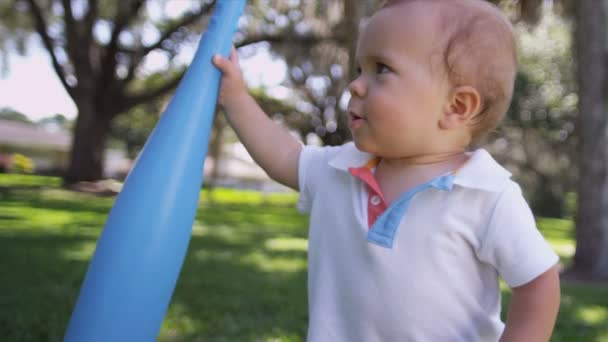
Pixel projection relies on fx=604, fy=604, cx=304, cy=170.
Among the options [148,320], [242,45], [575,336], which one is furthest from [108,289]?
[242,45]

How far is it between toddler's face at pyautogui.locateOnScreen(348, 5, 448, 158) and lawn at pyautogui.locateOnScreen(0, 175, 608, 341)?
1.44 meters

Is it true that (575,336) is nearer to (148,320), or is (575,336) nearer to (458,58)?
(458,58)

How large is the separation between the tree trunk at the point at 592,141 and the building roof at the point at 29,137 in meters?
30.9

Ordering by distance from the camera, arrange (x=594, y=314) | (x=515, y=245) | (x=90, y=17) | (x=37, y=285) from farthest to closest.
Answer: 1. (x=90, y=17)
2. (x=594, y=314)
3. (x=37, y=285)
4. (x=515, y=245)

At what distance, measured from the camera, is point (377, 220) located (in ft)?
4.02

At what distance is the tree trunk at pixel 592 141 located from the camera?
5938 millimetres

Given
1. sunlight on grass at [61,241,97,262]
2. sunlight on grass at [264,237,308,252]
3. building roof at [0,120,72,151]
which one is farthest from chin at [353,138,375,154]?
building roof at [0,120,72,151]

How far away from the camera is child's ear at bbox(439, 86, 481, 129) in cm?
125

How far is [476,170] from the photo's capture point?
1240mm

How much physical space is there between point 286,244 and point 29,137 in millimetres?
31068

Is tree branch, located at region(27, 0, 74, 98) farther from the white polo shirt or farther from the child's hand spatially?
the white polo shirt

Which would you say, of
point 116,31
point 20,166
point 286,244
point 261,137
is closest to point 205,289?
point 261,137

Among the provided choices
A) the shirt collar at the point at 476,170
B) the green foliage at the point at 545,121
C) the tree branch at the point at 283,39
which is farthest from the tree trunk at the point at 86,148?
the green foliage at the point at 545,121

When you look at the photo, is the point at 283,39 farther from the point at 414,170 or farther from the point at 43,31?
the point at 414,170
